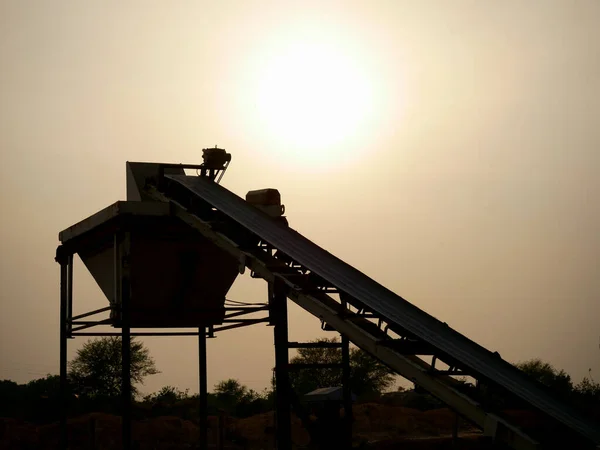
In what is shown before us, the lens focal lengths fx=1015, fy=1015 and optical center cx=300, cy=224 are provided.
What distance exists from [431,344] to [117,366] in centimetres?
5294

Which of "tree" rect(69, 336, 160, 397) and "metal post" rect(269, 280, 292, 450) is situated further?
"tree" rect(69, 336, 160, 397)

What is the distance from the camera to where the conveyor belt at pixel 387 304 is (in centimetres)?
1628

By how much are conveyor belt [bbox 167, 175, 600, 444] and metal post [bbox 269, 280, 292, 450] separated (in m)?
0.89

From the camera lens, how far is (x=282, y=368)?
19.8m

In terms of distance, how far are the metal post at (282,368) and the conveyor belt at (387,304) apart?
89 cm

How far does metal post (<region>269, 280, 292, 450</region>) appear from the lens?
1972 centimetres

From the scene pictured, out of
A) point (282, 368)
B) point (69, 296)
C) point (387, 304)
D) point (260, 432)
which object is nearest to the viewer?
point (387, 304)

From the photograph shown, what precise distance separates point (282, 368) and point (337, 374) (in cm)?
4312

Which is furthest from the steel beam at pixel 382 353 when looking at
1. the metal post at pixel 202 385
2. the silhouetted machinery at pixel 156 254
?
the metal post at pixel 202 385

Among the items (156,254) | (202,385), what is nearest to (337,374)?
(202,385)

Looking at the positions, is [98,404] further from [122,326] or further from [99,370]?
[122,326]

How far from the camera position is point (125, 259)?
23.4 metres

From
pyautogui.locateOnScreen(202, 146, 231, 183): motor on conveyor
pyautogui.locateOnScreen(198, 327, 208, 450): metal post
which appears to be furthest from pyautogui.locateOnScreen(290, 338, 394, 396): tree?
pyautogui.locateOnScreen(202, 146, 231, 183): motor on conveyor

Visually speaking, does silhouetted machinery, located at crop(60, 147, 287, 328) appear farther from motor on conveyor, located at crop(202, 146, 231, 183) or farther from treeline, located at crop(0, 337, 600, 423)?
treeline, located at crop(0, 337, 600, 423)
